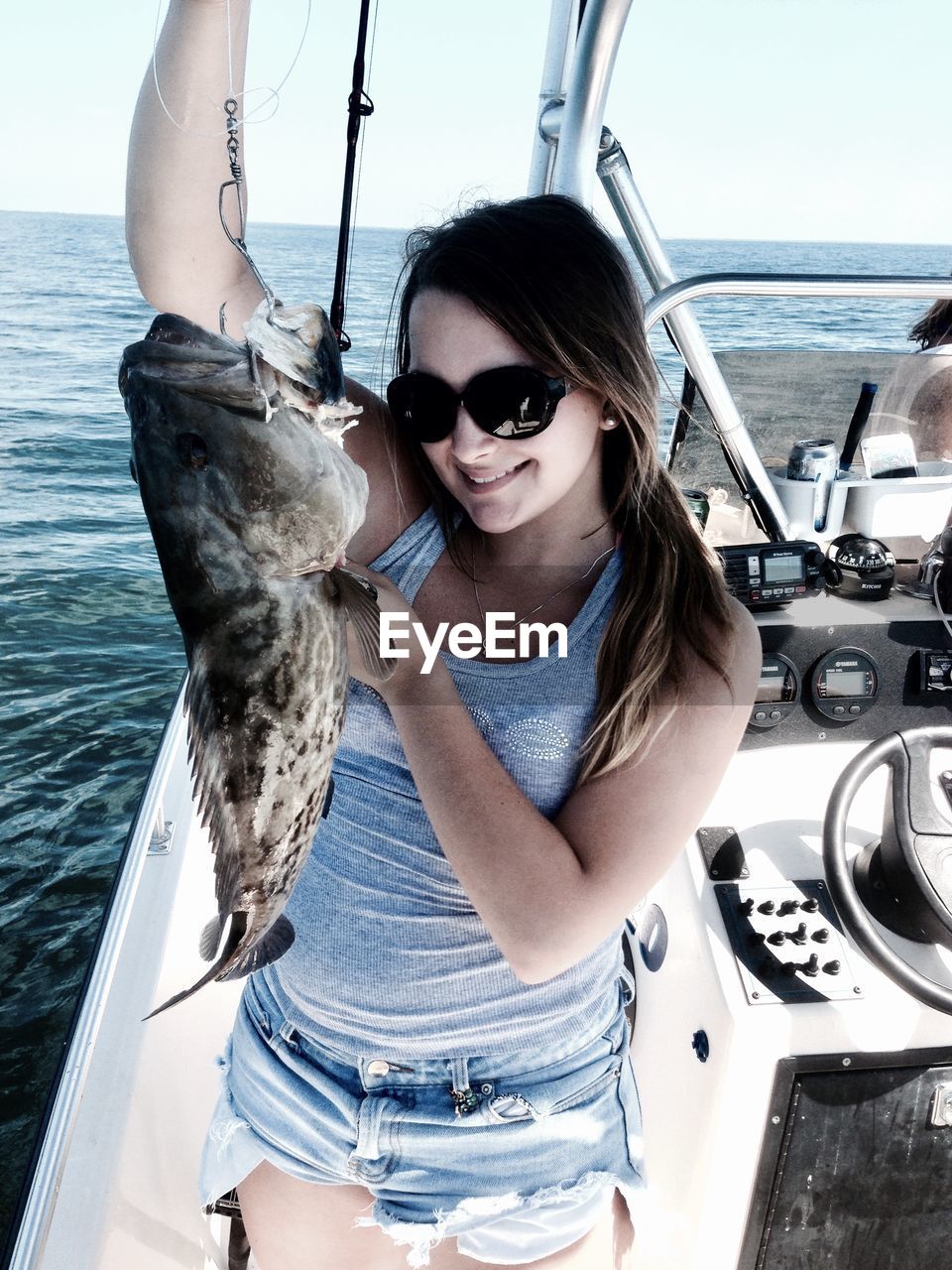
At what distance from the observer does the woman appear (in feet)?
4.34

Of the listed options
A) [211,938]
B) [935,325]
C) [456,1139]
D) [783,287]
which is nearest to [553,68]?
[783,287]

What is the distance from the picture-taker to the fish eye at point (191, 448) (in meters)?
0.94

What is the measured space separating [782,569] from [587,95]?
1320 millimetres

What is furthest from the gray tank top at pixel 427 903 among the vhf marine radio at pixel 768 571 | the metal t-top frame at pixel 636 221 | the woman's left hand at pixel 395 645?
the vhf marine radio at pixel 768 571

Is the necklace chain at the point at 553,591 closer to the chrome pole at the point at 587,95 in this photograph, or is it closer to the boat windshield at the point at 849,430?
the chrome pole at the point at 587,95

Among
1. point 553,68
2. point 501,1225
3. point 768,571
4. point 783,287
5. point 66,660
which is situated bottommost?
point 66,660

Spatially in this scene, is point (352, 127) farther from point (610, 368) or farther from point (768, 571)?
point (768, 571)

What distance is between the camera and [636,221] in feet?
8.76

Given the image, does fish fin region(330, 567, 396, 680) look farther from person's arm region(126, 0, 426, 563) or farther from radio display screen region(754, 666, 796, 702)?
radio display screen region(754, 666, 796, 702)

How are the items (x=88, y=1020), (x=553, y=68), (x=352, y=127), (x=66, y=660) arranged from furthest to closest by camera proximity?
(x=66, y=660), (x=553, y=68), (x=88, y=1020), (x=352, y=127)

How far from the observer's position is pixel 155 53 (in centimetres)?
104

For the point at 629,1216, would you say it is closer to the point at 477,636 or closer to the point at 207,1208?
the point at 207,1208

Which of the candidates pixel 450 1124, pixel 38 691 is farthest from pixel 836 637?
pixel 38 691

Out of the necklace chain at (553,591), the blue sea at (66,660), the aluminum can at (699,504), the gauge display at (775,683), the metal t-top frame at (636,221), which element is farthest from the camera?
the blue sea at (66,660)
